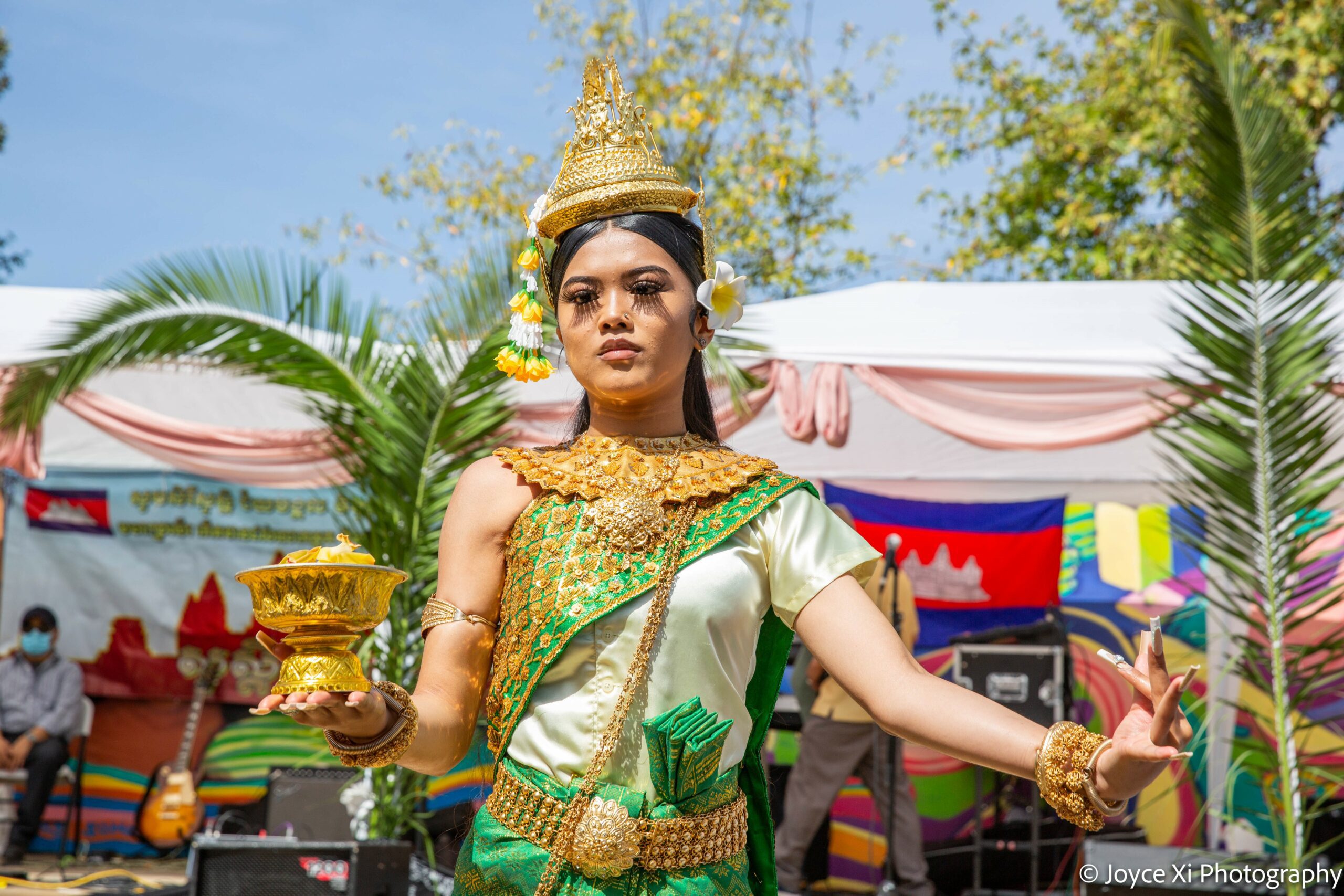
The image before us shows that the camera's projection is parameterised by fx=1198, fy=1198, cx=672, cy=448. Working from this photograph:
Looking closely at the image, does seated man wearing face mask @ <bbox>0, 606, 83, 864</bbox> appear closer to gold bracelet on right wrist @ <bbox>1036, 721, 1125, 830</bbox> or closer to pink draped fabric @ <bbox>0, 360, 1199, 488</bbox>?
pink draped fabric @ <bbox>0, 360, 1199, 488</bbox>

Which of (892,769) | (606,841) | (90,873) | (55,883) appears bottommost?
(90,873)

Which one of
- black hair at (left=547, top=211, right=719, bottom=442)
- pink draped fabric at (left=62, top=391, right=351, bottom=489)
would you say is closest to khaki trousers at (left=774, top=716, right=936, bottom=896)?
pink draped fabric at (left=62, top=391, right=351, bottom=489)

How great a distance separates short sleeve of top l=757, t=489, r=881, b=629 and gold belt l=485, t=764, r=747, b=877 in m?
0.33

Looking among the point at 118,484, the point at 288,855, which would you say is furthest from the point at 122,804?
the point at 288,855

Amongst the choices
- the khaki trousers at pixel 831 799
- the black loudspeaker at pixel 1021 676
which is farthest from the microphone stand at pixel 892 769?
the black loudspeaker at pixel 1021 676

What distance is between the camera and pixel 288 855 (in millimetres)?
5121

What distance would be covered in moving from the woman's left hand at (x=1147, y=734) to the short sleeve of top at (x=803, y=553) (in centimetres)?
48

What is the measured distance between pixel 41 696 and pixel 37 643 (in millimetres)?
399

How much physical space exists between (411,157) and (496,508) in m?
15.5

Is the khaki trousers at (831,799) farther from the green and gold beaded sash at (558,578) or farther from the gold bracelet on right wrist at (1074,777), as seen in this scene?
the gold bracelet on right wrist at (1074,777)

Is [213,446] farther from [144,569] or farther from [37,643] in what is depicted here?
[37,643]

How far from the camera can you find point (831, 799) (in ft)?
21.5

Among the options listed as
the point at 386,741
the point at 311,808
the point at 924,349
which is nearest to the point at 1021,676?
the point at 924,349

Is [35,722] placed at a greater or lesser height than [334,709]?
lesser
